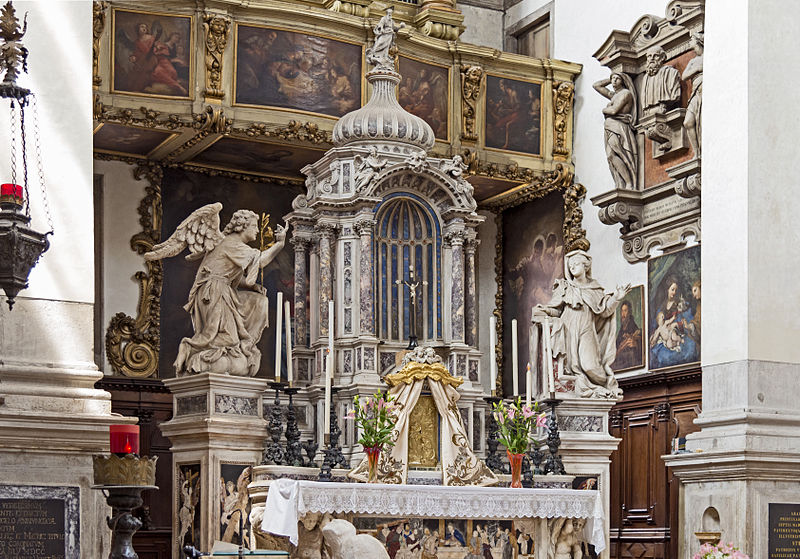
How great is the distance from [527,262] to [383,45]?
5.17 metres

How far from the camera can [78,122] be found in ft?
32.8

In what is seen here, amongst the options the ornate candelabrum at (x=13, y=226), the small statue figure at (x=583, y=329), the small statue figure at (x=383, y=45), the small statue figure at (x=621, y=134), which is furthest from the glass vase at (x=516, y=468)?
the small statue figure at (x=621, y=134)

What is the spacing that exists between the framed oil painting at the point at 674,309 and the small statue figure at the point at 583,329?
5.09 feet

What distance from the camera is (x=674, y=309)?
16641mm

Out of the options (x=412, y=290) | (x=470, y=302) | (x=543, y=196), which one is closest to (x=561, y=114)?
(x=543, y=196)

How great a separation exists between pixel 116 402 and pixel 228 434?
4187 millimetres

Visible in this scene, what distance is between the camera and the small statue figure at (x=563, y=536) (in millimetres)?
12148

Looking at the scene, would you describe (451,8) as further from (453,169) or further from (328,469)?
(328,469)

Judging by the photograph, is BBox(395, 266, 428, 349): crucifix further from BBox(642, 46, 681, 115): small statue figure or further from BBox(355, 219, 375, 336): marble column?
BBox(642, 46, 681, 115): small statue figure

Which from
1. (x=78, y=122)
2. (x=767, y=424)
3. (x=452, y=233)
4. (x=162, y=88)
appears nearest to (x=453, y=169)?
(x=452, y=233)

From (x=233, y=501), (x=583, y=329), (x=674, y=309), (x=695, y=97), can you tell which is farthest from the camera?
(x=674, y=309)

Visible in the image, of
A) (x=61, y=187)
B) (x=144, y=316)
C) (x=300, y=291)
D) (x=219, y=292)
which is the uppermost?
(x=61, y=187)

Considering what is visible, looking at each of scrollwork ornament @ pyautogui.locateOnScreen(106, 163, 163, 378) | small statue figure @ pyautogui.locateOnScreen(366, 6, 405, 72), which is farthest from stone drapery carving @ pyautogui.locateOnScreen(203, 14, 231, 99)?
small statue figure @ pyautogui.locateOnScreen(366, 6, 405, 72)

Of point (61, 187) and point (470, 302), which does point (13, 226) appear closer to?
point (61, 187)
